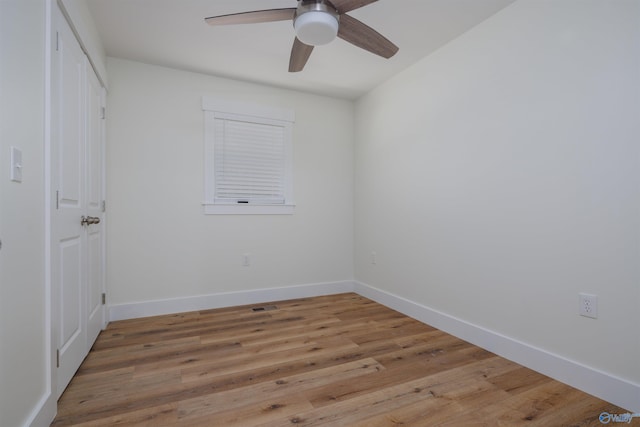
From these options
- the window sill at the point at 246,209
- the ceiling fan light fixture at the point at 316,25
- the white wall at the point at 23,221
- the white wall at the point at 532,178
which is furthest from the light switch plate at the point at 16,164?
the white wall at the point at 532,178

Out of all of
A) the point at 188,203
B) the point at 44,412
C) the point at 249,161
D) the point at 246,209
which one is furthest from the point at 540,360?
the point at 188,203

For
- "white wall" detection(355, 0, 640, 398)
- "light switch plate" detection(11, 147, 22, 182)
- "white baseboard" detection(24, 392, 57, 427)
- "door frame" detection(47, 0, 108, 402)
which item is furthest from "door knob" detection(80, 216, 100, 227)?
"white wall" detection(355, 0, 640, 398)

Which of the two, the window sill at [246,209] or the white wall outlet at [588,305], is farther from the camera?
the window sill at [246,209]

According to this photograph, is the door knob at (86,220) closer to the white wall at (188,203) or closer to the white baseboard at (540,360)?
the white wall at (188,203)

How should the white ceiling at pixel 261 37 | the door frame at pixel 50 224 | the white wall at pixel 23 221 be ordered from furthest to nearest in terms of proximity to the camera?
the white ceiling at pixel 261 37 < the door frame at pixel 50 224 < the white wall at pixel 23 221

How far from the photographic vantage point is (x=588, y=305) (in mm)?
1727

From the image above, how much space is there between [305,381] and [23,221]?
1.56m

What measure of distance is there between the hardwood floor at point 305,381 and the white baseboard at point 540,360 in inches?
2.2

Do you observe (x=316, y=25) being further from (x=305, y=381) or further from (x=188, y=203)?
(x=188, y=203)

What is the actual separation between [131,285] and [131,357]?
95 centimetres

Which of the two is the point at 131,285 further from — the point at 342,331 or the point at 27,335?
the point at 342,331

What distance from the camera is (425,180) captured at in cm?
284

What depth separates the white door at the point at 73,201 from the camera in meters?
1.59

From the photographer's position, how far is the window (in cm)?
320
